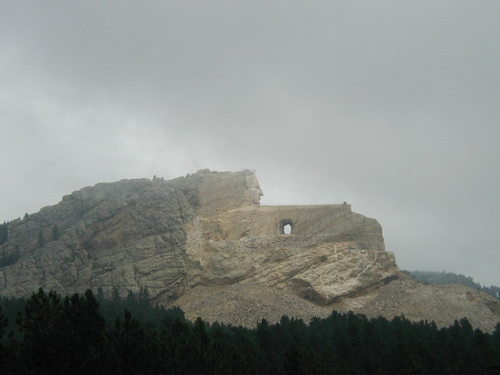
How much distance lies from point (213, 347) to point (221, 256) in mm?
46948

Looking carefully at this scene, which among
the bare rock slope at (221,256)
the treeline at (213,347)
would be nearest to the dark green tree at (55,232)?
the bare rock slope at (221,256)

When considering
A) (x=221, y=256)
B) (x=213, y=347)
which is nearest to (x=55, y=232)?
Result: (x=221, y=256)

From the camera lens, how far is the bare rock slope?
76188mm

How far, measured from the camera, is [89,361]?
1158 inches

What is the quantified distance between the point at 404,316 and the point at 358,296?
9269 mm

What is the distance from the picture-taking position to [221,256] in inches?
3317

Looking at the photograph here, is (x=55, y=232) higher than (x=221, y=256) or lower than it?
higher

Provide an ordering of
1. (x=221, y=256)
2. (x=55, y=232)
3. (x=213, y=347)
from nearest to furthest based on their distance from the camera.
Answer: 1. (x=213, y=347)
2. (x=221, y=256)
3. (x=55, y=232)

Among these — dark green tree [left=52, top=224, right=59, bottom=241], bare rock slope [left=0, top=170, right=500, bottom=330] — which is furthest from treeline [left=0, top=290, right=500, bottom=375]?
dark green tree [left=52, top=224, right=59, bottom=241]

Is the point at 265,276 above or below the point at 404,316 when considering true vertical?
above

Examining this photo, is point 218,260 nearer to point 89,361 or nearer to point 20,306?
point 20,306

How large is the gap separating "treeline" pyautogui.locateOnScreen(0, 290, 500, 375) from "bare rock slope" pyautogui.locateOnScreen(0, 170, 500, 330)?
45.5ft

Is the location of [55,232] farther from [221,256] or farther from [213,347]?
[213,347]

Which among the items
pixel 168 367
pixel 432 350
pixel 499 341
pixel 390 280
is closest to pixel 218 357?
pixel 168 367
